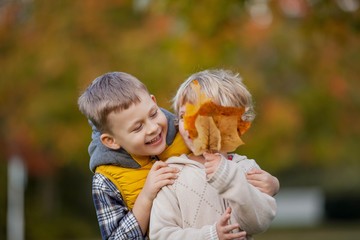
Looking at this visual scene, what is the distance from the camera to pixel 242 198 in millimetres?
3834

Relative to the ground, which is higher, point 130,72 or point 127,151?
point 130,72

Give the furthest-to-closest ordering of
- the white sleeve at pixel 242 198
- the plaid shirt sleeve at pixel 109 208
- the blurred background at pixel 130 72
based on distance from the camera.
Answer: the blurred background at pixel 130 72 < the plaid shirt sleeve at pixel 109 208 < the white sleeve at pixel 242 198

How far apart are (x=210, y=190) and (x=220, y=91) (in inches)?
17.3

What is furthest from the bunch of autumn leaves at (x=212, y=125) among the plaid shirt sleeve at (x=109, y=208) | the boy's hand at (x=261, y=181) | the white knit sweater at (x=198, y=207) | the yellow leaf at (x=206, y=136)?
the plaid shirt sleeve at (x=109, y=208)

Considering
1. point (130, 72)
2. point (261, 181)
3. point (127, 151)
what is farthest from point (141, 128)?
point (130, 72)

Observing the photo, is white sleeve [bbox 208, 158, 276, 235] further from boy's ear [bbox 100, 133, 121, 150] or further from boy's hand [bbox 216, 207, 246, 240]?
boy's ear [bbox 100, 133, 121, 150]

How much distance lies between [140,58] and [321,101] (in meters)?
4.80

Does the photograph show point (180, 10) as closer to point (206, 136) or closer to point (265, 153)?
point (206, 136)

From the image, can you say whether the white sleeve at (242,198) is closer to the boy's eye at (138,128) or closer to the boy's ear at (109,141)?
the boy's eye at (138,128)

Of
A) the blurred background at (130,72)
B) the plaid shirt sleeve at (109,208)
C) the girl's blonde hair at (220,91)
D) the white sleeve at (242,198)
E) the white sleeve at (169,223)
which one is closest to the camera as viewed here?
the white sleeve at (242,198)

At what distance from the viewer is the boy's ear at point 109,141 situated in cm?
427

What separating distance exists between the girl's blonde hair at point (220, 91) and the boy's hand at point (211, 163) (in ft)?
0.87

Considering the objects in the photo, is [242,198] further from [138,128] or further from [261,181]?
[138,128]

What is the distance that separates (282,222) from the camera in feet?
103
